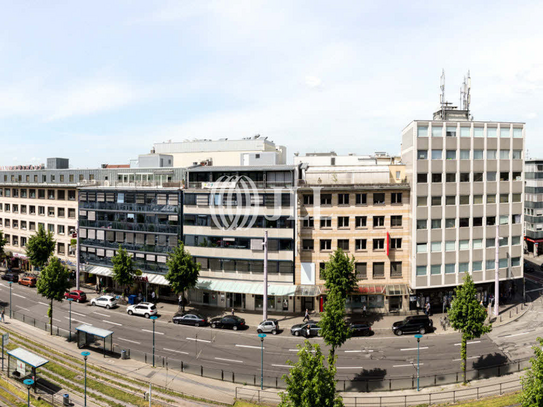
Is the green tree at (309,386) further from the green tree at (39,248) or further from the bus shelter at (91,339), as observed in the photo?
the green tree at (39,248)

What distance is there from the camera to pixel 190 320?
4881 cm

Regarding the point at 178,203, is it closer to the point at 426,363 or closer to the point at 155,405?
the point at 155,405

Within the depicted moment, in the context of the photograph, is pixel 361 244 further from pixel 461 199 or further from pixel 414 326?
pixel 461 199

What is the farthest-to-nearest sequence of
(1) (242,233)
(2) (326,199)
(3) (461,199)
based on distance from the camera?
(1) (242,233), (2) (326,199), (3) (461,199)

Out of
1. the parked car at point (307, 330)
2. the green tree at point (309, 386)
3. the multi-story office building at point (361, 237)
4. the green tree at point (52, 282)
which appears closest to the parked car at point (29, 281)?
the green tree at point (52, 282)

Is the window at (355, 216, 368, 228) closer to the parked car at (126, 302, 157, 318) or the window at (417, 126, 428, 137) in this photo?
the window at (417, 126, 428, 137)

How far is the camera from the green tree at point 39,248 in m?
65.2

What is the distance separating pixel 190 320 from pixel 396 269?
91.3 ft

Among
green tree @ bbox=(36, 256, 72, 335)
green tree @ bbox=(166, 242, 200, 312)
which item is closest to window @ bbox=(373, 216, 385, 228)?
green tree @ bbox=(166, 242, 200, 312)

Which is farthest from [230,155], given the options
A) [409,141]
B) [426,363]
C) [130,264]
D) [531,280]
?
[531,280]

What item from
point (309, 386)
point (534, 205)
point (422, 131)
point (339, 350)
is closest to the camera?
point (309, 386)

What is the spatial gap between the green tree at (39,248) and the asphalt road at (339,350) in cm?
1824

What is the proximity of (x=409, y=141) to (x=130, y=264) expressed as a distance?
42701 millimetres

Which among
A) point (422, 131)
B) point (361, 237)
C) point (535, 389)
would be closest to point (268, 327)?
point (361, 237)
